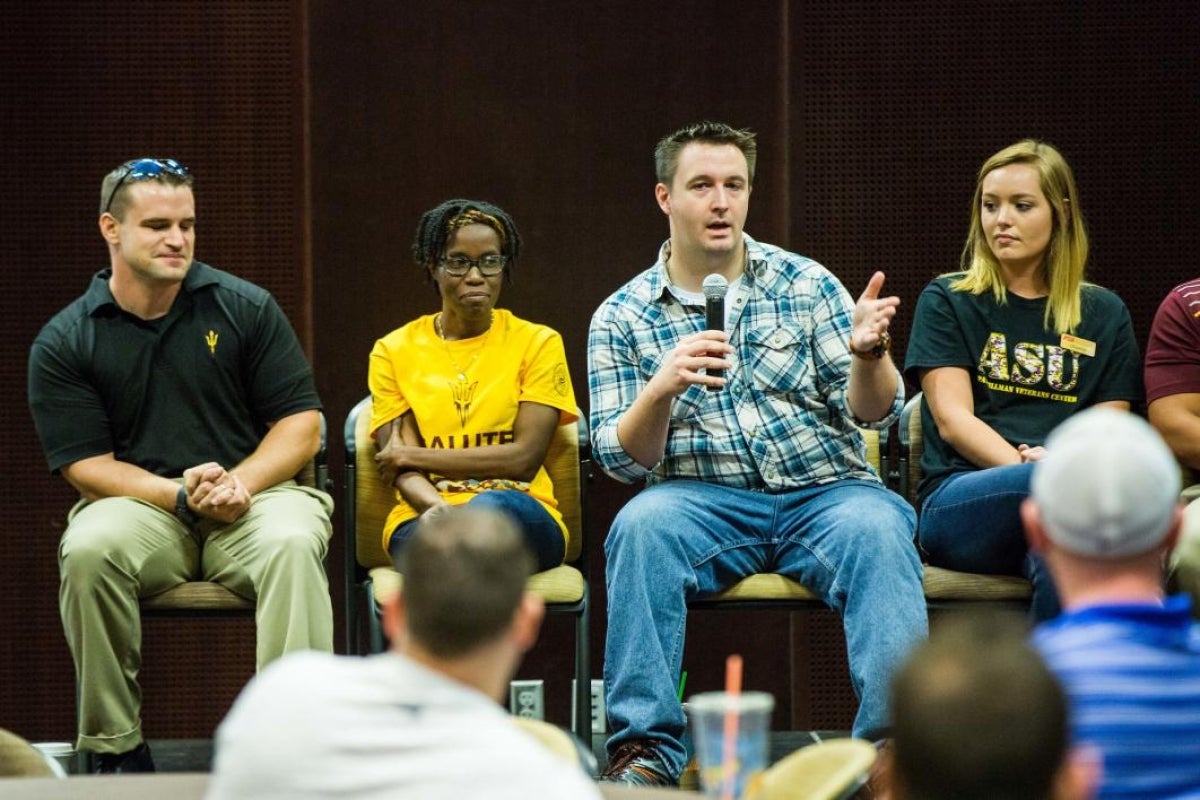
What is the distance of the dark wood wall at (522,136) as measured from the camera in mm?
4656

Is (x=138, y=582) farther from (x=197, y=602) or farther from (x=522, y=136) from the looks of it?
(x=522, y=136)

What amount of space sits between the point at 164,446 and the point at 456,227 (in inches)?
37.1

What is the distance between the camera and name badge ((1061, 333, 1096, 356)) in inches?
148

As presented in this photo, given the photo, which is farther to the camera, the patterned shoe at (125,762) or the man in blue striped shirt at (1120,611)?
the patterned shoe at (125,762)

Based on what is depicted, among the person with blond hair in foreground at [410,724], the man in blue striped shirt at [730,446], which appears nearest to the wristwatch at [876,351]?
the man in blue striped shirt at [730,446]

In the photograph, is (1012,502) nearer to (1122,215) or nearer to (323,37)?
(1122,215)

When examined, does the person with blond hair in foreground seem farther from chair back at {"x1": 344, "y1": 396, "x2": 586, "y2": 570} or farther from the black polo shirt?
the black polo shirt

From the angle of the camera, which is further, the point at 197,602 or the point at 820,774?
the point at 197,602

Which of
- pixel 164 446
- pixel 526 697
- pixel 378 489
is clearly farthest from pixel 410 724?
pixel 526 697

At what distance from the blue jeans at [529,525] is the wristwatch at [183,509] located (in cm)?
50

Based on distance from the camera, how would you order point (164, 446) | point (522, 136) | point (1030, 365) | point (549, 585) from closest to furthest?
point (549, 585), point (1030, 365), point (164, 446), point (522, 136)

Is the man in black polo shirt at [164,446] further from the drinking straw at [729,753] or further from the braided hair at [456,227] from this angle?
the drinking straw at [729,753]

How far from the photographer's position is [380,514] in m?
3.96

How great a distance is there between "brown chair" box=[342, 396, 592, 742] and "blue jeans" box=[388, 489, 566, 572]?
0.16ft
